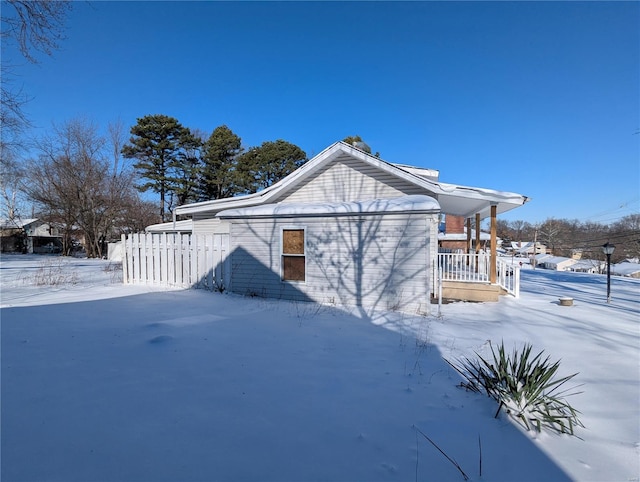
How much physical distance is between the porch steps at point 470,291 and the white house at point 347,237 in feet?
5.08

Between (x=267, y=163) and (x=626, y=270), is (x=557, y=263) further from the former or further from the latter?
(x=267, y=163)

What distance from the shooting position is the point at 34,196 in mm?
26156

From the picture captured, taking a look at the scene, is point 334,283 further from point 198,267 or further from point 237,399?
point 237,399

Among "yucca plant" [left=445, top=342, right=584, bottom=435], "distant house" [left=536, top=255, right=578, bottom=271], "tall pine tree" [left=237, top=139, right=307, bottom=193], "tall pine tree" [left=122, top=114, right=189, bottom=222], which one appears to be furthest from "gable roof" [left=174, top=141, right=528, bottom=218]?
"distant house" [left=536, top=255, right=578, bottom=271]

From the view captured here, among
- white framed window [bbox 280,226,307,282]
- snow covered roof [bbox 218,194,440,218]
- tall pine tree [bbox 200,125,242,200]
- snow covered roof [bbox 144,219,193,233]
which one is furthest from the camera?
tall pine tree [bbox 200,125,242,200]

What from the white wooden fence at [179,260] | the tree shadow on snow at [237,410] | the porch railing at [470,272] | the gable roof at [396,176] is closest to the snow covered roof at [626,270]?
the porch railing at [470,272]

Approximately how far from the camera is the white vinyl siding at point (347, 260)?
6957 mm

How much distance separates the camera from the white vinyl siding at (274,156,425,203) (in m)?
9.09

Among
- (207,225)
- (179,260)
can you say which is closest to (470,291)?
(179,260)

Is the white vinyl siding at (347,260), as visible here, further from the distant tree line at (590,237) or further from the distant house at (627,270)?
the distant tree line at (590,237)

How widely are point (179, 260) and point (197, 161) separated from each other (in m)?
25.6

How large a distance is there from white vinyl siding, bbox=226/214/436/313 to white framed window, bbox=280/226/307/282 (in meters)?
0.12

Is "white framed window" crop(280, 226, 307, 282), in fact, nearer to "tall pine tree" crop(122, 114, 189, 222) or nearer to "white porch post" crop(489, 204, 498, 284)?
"white porch post" crop(489, 204, 498, 284)

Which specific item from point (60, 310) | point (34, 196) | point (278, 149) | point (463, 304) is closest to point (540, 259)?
point (278, 149)
